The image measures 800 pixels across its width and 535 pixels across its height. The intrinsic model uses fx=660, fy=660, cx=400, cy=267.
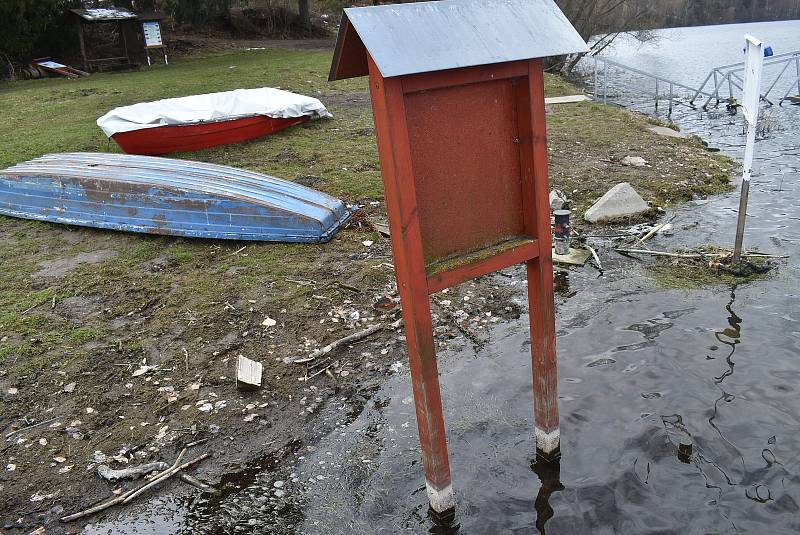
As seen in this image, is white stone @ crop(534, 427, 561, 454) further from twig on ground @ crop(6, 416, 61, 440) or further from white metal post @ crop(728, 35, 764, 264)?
white metal post @ crop(728, 35, 764, 264)

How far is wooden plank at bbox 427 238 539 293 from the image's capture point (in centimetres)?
382

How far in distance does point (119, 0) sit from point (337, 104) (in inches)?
731

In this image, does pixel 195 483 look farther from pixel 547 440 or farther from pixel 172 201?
pixel 172 201

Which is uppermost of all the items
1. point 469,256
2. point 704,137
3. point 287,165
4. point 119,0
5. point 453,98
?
point 119,0

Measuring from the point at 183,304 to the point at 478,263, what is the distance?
4.19 meters

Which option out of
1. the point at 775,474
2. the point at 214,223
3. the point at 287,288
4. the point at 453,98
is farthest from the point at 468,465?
the point at 214,223

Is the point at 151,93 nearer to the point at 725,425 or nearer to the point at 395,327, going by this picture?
the point at 395,327

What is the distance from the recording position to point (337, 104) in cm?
1722

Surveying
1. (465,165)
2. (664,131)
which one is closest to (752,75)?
(465,165)

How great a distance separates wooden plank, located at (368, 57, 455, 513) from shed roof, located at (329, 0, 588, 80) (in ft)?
0.49

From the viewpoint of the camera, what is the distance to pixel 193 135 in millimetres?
12367

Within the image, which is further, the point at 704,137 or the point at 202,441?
the point at 704,137

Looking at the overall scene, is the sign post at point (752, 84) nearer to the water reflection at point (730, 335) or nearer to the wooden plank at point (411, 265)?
the water reflection at point (730, 335)

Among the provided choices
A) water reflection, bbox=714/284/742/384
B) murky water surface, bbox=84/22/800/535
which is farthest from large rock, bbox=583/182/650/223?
water reflection, bbox=714/284/742/384
